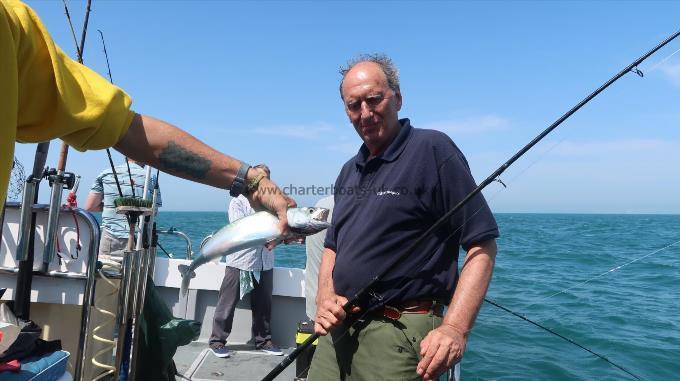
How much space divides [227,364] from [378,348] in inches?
133

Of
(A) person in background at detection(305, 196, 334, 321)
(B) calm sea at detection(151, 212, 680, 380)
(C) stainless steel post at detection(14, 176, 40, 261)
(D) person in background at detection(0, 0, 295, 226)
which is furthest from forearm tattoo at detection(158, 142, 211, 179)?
(B) calm sea at detection(151, 212, 680, 380)

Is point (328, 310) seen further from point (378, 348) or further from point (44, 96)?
point (44, 96)

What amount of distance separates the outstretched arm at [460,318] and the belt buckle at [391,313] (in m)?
0.19

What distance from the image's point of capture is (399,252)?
222 centimetres

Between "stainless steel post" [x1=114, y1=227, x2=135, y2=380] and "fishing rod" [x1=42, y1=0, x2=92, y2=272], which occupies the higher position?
"fishing rod" [x1=42, y1=0, x2=92, y2=272]

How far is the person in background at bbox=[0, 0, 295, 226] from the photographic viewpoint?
1.10 metres

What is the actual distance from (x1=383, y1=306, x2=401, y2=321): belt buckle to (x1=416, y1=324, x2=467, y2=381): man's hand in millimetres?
207

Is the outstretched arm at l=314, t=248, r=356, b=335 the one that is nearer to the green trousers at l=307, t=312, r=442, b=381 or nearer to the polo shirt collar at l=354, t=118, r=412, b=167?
the green trousers at l=307, t=312, r=442, b=381

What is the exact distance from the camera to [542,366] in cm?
645

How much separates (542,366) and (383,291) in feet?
17.5

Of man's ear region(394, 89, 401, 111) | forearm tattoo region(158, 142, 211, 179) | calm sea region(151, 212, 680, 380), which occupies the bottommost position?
calm sea region(151, 212, 680, 380)

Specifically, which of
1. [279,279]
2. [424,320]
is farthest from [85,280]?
[279,279]

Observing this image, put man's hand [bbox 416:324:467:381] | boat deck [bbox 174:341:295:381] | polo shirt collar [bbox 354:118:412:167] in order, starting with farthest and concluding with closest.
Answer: boat deck [bbox 174:341:295:381], polo shirt collar [bbox 354:118:412:167], man's hand [bbox 416:324:467:381]

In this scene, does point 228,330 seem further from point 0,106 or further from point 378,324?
point 0,106
